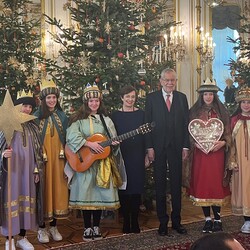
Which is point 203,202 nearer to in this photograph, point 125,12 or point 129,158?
point 129,158

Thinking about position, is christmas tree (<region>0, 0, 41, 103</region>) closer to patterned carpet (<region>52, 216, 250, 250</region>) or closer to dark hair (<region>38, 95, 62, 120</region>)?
dark hair (<region>38, 95, 62, 120</region>)

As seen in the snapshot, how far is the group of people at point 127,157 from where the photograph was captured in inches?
157

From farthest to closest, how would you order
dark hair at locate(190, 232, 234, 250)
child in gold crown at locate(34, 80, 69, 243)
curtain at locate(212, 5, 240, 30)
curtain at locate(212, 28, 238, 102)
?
curtain at locate(212, 28, 238, 102) → curtain at locate(212, 5, 240, 30) → child in gold crown at locate(34, 80, 69, 243) → dark hair at locate(190, 232, 234, 250)

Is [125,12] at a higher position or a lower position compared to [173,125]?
higher

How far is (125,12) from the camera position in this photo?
201 inches

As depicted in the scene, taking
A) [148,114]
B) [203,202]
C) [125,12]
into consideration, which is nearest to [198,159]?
[203,202]

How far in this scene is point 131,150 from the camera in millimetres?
4230

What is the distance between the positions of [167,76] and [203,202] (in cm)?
133

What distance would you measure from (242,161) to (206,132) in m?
0.49

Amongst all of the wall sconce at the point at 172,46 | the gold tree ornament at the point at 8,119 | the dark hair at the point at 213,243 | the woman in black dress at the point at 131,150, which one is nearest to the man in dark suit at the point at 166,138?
the woman in black dress at the point at 131,150

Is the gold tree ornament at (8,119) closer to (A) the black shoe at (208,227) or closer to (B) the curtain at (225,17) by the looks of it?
(A) the black shoe at (208,227)

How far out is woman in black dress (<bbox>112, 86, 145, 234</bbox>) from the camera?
13.7ft

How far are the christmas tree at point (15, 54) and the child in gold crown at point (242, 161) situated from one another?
8.33 ft

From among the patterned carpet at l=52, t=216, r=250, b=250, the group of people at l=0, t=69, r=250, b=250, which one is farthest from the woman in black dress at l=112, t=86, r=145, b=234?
the patterned carpet at l=52, t=216, r=250, b=250
